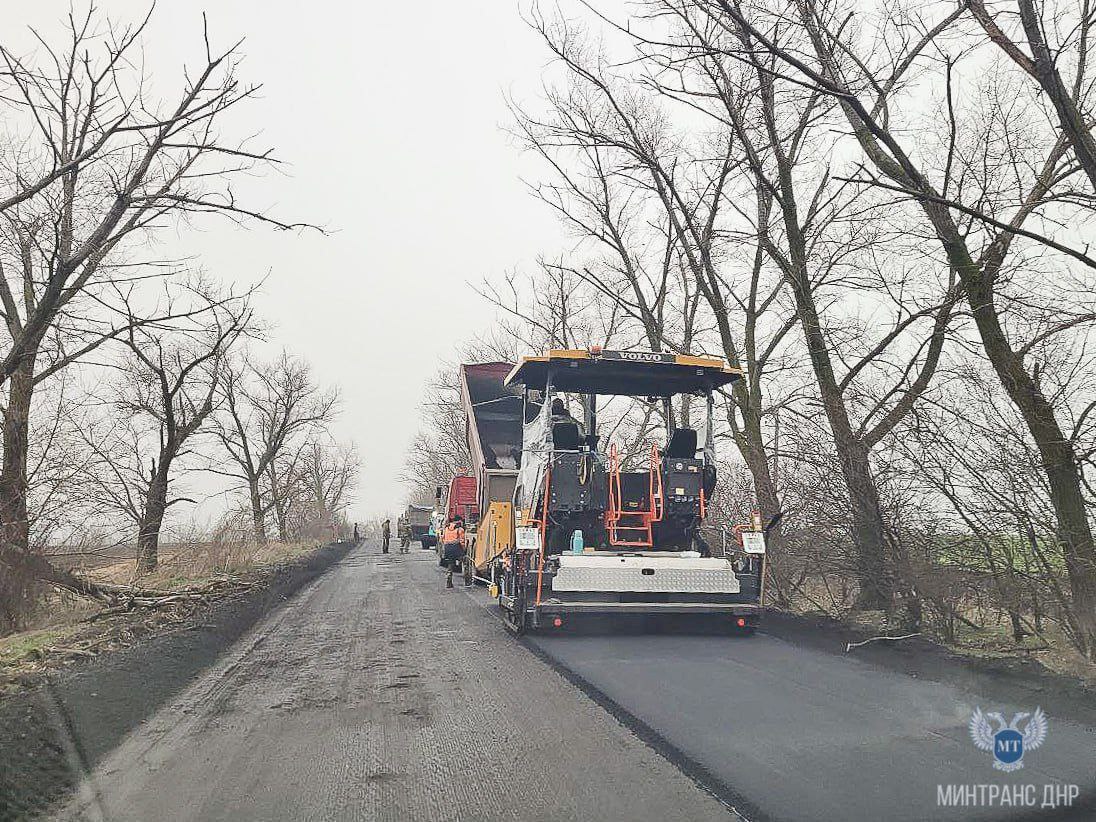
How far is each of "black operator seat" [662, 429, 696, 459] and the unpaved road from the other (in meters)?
2.61

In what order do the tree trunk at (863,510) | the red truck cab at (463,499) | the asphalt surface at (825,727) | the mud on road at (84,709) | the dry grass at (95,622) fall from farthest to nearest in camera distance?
the red truck cab at (463,499)
the tree trunk at (863,510)
the dry grass at (95,622)
the mud on road at (84,709)
the asphalt surface at (825,727)

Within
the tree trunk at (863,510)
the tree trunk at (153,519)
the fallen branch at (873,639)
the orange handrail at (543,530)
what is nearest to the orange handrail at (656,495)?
the orange handrail at (543,530)

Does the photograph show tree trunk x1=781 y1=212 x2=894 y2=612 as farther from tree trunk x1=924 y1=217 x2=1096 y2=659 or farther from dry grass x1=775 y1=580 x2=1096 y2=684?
tree trunk x1=924 y1=217 x2=1096 y2=659

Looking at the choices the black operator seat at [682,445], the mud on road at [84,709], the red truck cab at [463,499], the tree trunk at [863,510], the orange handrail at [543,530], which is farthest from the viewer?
the red truck cab at [463,499]

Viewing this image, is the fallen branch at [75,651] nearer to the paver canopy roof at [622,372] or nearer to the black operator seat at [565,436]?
the black operator seat at [565,436]

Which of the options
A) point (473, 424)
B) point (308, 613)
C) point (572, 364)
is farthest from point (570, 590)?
point (473, 424)

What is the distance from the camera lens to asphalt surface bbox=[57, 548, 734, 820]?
15.3ft

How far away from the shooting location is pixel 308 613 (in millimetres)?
15031

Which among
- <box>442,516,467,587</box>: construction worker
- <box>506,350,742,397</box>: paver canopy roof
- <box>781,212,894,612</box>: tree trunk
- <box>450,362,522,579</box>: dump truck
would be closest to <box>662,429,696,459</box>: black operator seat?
<box>506,350,742,397</box>: paver canopy roof

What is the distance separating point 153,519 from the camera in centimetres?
2009

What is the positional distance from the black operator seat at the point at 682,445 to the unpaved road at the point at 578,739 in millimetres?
2607

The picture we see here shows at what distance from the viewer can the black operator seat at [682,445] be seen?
11.5 meters

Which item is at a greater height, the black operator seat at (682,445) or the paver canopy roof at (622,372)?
the paver canopy roof at (622,372)

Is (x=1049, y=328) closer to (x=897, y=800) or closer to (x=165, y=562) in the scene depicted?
(x=897, y=800)
